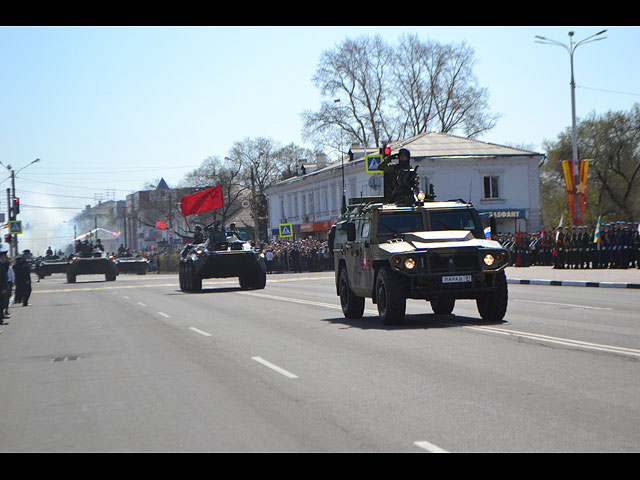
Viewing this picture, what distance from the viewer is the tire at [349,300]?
54.5 feet

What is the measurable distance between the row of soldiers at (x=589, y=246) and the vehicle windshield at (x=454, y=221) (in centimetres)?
1316

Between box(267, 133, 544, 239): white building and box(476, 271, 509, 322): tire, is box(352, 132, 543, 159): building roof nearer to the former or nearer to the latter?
box(267, 133, 544, 239): white building

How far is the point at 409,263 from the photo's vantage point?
13992 mm

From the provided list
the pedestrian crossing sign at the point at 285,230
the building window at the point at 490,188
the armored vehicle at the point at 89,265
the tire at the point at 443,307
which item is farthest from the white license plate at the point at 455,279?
the building window at the point at 490,188

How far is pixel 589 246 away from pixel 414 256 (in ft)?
68.4

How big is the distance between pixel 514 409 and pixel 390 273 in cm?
712

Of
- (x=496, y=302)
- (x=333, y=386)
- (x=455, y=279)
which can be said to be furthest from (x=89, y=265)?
(x=333, y=386)

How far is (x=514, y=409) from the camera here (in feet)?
23.6

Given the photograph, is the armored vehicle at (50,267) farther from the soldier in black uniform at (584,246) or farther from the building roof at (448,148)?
the soldier in black uniform at (584,246)

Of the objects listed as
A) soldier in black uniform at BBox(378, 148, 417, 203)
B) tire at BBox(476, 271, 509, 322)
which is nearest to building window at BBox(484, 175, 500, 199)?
soldier in black uniform at BBox(378, 148, 417, 203)

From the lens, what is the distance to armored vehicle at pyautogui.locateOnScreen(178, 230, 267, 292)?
1192 inches

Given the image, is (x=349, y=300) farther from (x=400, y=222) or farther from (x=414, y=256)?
(x=414, y=256)
